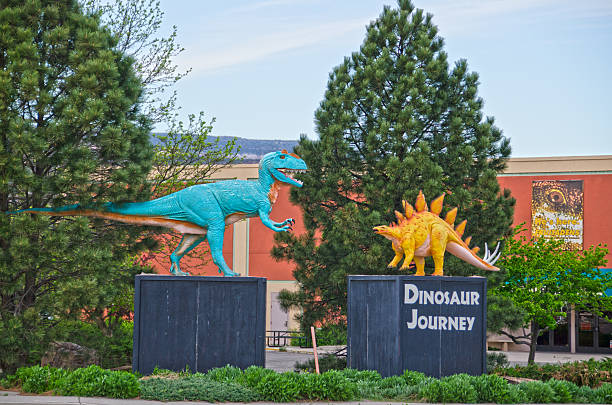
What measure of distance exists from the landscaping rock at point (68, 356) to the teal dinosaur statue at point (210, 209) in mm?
2940

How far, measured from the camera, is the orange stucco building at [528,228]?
111 feet

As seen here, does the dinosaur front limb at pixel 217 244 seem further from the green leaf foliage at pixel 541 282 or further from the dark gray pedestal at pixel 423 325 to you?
the green leaf foliage at pixel 541 282

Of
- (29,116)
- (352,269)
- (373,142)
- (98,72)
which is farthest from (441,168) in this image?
(29,116)

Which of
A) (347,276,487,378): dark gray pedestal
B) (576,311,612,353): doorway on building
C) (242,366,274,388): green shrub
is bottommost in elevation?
(576,311,612,353): doorway on building

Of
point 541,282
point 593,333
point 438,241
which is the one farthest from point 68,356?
point 593,333

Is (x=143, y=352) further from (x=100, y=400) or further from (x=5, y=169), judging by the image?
(x=5, y=169)

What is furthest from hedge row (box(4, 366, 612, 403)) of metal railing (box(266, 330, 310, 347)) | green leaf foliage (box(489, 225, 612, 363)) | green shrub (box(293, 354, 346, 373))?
metal railing (box(266, 330, 310, 347))

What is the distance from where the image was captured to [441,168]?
19.1 metres

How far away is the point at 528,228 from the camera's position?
3459 centimetres

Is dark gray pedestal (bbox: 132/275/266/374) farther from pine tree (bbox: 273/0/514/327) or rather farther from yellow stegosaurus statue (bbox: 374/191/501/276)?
pine tree (bbox: 273/0/514/327)

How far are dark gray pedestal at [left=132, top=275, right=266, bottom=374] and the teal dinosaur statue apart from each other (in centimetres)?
71

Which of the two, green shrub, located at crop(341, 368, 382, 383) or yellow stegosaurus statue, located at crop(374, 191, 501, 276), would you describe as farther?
yellow stegosaurus statue, located at crop(374, 191, 501, 276)

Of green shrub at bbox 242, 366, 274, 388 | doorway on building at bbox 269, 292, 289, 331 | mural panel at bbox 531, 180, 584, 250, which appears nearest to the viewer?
green shrub at bbox 242, 366, 274, 388

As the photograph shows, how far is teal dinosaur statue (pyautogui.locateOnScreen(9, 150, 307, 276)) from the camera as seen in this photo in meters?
16.1
